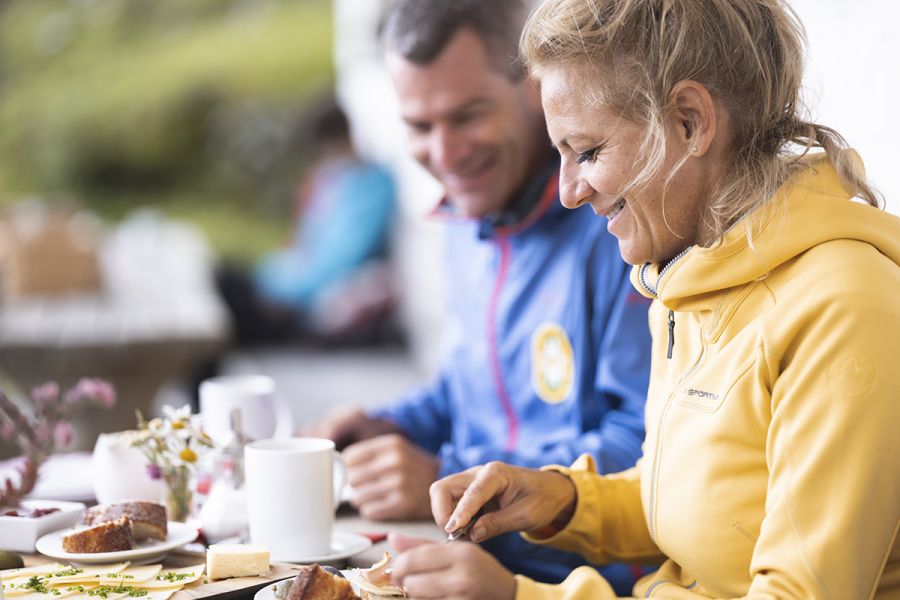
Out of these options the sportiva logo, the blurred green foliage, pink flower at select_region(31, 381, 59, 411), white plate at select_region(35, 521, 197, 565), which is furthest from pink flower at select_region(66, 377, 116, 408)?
the blurred green foliage

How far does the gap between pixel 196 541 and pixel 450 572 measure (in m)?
0.57

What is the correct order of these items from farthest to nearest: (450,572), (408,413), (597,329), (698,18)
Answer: (408,413) < (597,329) < (698,18) < (450,572)

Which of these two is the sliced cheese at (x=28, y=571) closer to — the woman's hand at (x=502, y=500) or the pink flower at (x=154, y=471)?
the pink flower at (x=154, y=471)

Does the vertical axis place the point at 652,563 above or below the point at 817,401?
below

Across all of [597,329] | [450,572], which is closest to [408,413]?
[597,329]

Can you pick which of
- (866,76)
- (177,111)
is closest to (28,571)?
(866,76)

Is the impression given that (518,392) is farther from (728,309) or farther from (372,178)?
(372,178)

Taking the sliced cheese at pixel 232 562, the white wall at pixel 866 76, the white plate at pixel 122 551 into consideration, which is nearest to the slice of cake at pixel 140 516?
the white plate at pixel 122 551

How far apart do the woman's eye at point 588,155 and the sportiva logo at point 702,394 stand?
0.28m

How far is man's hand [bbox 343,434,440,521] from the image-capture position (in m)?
1.61

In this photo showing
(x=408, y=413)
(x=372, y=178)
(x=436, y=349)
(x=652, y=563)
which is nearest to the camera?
(x=652, y=563)

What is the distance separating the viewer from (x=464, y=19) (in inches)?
74.1

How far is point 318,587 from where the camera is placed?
45.7 inches

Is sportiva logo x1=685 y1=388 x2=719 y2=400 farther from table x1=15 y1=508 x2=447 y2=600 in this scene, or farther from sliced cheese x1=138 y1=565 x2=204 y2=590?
sliced cheese x1=138 y1=565 x2=204 y2=590
